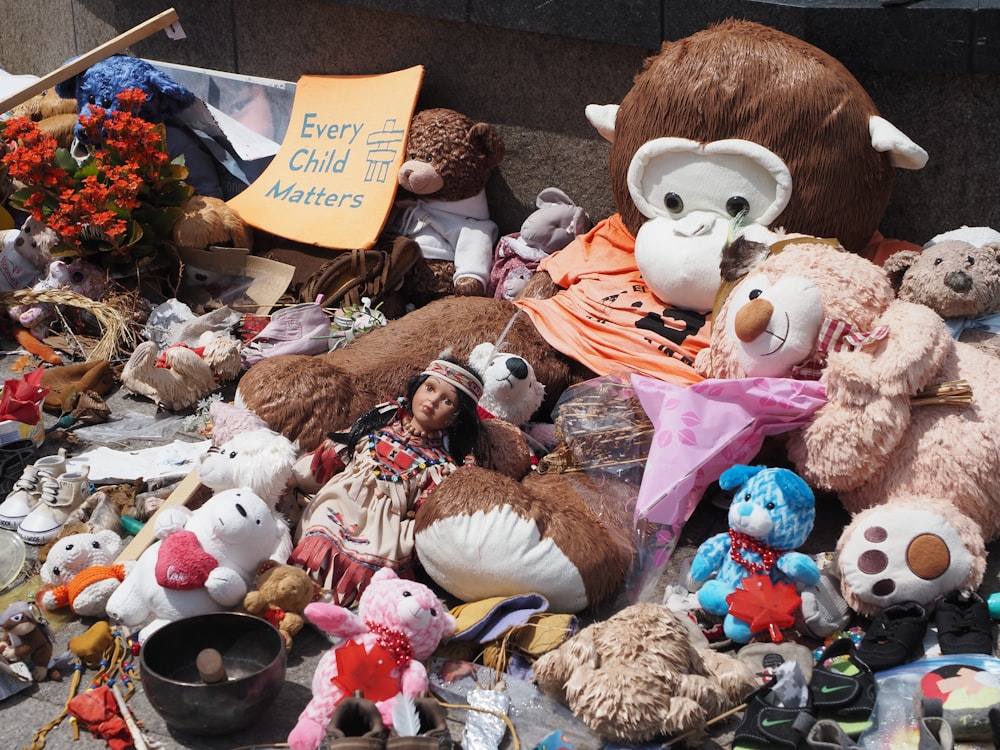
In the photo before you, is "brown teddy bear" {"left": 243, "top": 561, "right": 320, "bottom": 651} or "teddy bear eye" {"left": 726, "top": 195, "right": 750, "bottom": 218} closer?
"brown teddy bear" {"left": 243, "top": 561, "right": 320, "bottom": 651}

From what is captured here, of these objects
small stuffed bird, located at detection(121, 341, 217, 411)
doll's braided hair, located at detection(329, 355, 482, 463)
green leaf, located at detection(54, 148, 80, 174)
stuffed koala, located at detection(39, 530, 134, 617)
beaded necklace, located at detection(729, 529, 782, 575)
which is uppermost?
green leaf, located at detection(54, 148, 80, 174)

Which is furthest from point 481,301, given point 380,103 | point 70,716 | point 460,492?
point 70,716

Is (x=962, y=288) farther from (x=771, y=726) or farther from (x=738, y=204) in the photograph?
(x=771, y=726)

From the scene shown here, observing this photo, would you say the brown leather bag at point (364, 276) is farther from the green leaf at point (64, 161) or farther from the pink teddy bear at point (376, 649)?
the pink teddy bear at point (376, 649)

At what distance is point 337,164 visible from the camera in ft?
19.2

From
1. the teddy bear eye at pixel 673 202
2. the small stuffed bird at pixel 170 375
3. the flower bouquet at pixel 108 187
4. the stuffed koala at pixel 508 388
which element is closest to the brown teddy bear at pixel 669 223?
the teddy bear eye at pixel 673 202

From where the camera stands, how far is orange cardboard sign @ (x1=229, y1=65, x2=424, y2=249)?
5.57m

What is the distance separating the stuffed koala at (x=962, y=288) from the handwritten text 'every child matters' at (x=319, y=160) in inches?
114

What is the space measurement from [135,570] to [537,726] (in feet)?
4.22

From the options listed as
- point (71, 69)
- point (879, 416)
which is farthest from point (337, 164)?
point (879, 416)

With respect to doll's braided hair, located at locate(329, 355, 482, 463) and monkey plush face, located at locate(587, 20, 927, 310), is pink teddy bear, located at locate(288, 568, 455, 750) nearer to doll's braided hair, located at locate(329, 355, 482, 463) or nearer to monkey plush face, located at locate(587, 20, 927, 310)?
doll's braided hair, located at locate(329, 355, 482, 463)

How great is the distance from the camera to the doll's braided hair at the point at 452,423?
373 centimetres

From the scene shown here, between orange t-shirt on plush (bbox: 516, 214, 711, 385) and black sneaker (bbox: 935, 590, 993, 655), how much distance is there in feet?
3.94

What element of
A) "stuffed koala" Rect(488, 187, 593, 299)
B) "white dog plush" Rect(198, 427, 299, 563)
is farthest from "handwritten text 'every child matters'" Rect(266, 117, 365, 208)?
"white dog plush" Rect(198, 427, 299, 563)
